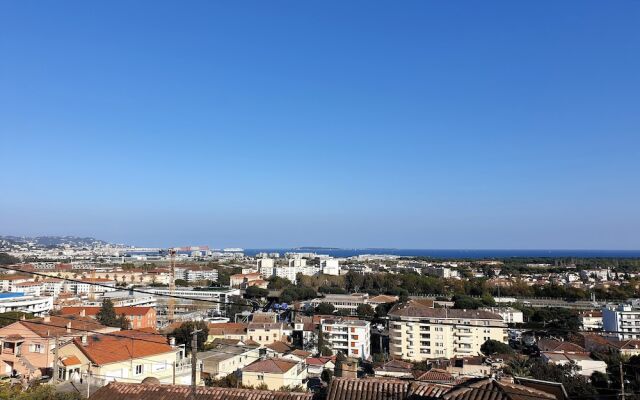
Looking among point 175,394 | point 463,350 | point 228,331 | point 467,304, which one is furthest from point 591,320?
point 175,394

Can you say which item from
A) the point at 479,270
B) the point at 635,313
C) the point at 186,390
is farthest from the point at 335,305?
the point at 479,270

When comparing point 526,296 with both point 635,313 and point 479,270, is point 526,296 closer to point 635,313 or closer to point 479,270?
point 635,313

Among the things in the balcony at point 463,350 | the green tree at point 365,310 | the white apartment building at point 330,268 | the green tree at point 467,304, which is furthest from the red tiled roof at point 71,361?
the white apartment building at point 330,268

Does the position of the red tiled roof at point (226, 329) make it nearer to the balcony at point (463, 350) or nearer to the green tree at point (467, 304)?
the balcony at point (463, 350)

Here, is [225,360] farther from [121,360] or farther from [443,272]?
[443,272]

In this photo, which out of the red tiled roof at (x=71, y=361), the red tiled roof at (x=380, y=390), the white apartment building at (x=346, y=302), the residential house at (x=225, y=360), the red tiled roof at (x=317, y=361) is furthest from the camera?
the white apartment building at (x=346, y=302)
